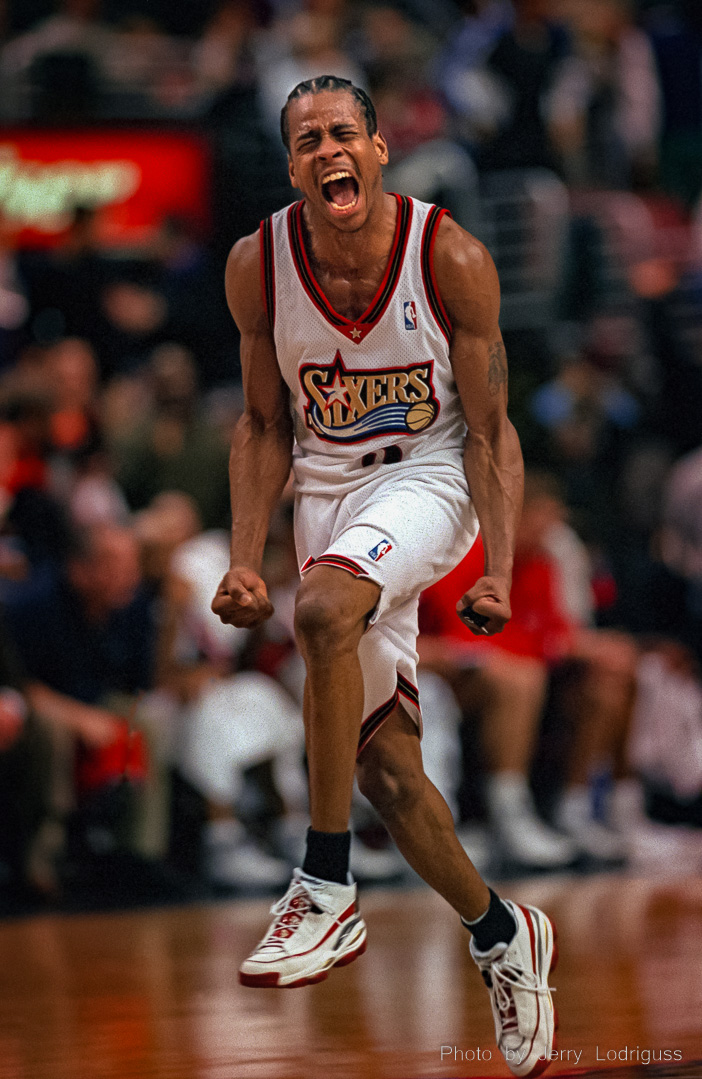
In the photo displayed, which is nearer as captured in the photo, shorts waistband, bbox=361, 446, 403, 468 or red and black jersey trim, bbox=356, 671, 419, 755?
red and black jersey trim, bbox=356, 671, 419, 755

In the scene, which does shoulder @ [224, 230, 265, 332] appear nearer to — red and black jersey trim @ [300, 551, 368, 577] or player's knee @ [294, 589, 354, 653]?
red and black jersey trim @ [300, 551, 368, 577]

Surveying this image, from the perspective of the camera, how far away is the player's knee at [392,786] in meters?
3.85

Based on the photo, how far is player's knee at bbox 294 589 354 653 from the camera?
351 cm

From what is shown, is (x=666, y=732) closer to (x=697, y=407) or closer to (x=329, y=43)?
(x=697, y=407)

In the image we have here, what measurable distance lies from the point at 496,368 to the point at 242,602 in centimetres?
90

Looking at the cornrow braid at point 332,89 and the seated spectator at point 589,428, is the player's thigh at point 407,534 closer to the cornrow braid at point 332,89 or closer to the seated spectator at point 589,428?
the cornrow braid at point 332,89

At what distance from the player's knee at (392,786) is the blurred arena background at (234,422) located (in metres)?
1.14

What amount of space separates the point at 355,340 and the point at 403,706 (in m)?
0.94

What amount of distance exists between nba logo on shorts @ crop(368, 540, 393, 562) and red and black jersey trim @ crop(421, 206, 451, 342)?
0.59m

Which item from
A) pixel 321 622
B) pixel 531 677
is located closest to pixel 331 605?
pixel 321 622

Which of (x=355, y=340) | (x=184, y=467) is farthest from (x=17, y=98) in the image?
(x=355, y=340)

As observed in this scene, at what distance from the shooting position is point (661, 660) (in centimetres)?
853

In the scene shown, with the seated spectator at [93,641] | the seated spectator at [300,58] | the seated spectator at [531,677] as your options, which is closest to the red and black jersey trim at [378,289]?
the seated spectator at [93,641]

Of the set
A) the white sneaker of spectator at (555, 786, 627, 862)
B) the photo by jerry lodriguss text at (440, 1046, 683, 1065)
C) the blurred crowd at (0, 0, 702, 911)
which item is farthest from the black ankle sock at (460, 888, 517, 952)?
the white sneaker of spectator at (555, 786, 627, 862)
